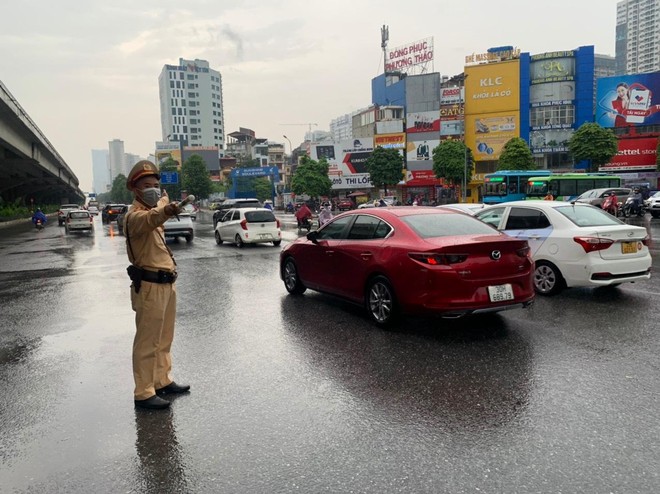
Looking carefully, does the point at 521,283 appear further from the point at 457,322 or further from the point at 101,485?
the point at 101,485

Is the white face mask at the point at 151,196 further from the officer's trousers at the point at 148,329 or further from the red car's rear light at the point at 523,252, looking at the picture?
the red car's rear light at the point at 523,252

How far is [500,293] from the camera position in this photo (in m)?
5.83

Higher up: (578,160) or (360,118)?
(360,118)

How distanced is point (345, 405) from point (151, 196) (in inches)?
88.5

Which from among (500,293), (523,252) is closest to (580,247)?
(523,252)

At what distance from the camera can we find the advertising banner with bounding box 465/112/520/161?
61312 mm

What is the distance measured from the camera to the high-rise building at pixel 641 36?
7037 inches

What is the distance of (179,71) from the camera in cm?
17700

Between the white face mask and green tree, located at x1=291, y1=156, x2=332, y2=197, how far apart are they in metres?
64.5

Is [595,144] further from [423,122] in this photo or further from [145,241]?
[145,241]

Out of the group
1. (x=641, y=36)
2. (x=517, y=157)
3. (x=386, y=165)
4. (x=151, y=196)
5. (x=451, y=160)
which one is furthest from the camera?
(x=641, y=36)

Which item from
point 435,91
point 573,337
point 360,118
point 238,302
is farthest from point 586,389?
point 360,118

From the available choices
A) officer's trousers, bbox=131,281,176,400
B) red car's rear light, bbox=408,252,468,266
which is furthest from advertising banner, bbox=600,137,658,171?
officer's trousers, bbox=131,281,176,400

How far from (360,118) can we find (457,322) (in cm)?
7875
